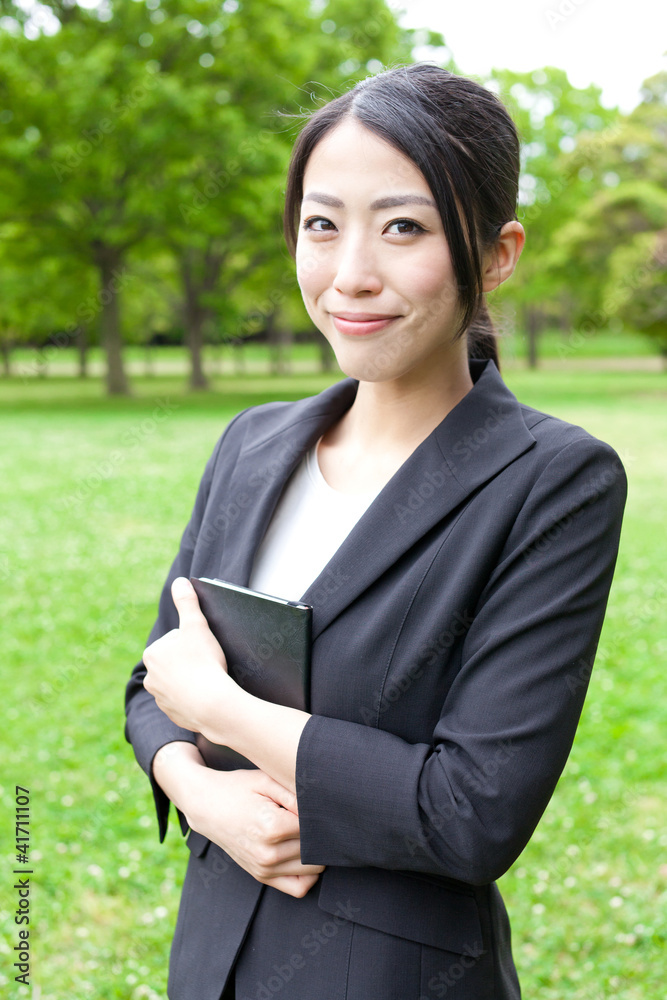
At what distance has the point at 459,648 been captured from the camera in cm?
136

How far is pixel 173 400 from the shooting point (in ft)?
80.6

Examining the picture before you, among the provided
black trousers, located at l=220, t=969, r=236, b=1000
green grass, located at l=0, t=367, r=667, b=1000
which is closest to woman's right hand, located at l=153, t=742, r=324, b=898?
black trousers, located at l=220, t=969, r=236, b=1000

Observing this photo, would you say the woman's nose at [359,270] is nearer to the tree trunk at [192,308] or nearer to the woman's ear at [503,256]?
the woman's ear at [503,256]

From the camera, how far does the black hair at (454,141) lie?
4.39 ft

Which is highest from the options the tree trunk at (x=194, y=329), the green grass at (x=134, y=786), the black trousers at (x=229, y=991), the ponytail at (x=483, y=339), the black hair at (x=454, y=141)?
the black hair at (x=454, y=141)

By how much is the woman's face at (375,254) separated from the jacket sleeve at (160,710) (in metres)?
0.58

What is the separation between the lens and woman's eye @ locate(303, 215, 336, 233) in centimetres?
142

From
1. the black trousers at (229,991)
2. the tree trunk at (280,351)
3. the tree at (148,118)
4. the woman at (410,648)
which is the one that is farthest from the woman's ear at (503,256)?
the tree trunk at (280,351)

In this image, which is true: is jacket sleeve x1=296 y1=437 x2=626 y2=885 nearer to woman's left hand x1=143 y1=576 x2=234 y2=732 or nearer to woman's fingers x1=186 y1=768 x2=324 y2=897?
woman's fingers x1=186 y1=768 x2=324 y2=897

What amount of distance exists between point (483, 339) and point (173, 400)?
2344 centimetres

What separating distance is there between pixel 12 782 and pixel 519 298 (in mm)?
33036

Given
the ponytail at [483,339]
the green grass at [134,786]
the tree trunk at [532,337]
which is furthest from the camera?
the tree trunk at [532,337]

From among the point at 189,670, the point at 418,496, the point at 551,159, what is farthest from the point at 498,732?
the point at 551,159

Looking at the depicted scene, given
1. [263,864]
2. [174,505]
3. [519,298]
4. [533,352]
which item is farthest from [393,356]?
[533,352]
